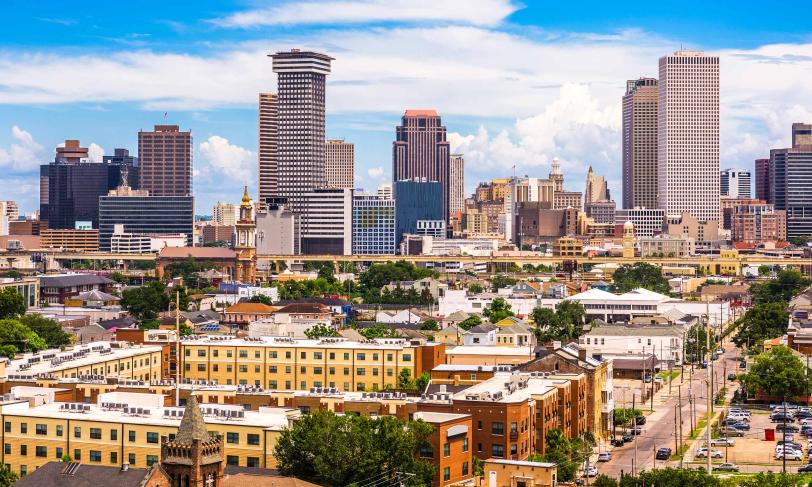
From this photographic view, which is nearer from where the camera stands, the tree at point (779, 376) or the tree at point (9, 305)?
the tree at point (779, 376)

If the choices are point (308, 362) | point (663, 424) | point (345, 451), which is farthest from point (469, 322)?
point (345, 451)

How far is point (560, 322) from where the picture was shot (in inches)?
7062

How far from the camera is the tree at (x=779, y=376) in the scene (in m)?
121

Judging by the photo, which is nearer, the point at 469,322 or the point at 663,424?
the point at 663,424

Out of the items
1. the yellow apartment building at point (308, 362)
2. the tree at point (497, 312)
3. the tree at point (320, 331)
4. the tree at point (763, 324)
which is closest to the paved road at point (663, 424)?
the tree at point (763, 324)

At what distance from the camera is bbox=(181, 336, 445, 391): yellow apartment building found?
4336 inches

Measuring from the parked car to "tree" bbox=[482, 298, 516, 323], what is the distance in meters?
72.2

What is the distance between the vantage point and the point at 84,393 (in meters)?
87.4

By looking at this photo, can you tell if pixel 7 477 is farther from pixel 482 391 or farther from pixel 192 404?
pixel 482 391

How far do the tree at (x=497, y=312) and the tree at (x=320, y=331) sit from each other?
2873 centimetres

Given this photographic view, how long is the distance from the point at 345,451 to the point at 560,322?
116401 millimetres

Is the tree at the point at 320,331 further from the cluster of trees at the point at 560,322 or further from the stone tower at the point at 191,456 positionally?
the stone tower at the point at 191,456

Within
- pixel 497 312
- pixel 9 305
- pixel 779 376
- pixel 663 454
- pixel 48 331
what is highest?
pixel 9 305

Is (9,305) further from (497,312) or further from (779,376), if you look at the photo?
(779,376)
